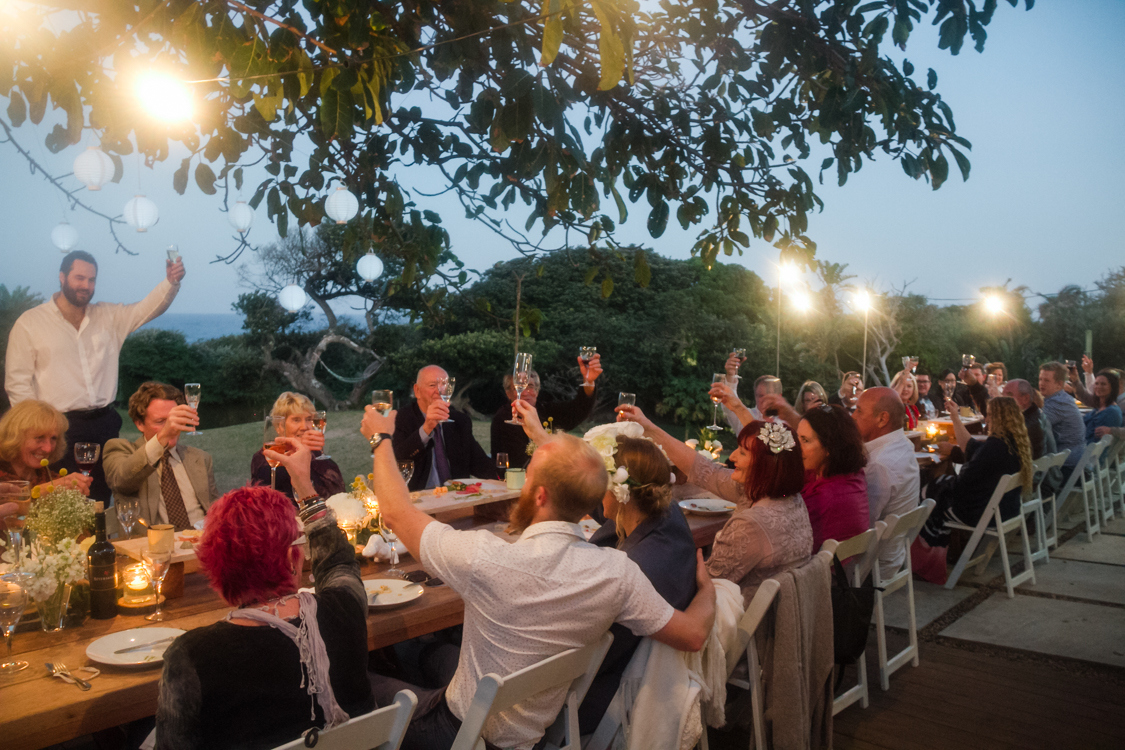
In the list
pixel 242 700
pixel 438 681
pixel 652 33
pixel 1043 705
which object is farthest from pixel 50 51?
pixel 1043 705

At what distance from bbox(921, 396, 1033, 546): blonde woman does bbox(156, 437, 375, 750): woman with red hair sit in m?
4.63

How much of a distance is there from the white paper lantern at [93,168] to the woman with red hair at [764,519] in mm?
2727

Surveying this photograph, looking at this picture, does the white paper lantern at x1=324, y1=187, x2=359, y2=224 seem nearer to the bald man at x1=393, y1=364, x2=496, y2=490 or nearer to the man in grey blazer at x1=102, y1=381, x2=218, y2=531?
the man in grey blazer at x1=102, y1=381, x2=218, y2=531

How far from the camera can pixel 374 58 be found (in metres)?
2.13

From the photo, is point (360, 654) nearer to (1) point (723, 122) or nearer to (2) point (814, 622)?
(2) point (814, 622)

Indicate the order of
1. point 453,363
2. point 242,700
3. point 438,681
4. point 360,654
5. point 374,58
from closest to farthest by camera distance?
point 242,700, point 360,654, point 374,58, point 438,681, point 453,363

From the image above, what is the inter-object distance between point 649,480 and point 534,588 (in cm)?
66

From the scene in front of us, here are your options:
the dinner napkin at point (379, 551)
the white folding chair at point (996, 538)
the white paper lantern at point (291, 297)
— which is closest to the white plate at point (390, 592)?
the dinner napkin at point (379, 551)

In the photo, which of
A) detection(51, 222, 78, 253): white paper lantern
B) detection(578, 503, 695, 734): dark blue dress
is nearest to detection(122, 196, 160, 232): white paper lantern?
detection(51, 222, 78, 253): white paper lantern

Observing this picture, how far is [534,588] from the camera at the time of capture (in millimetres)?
1869

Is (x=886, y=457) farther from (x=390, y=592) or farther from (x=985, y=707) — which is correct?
(x=390, y=592)

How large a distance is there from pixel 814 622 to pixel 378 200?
239 cm

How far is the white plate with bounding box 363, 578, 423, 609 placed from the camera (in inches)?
92.4

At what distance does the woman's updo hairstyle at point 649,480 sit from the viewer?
→ 239cm
